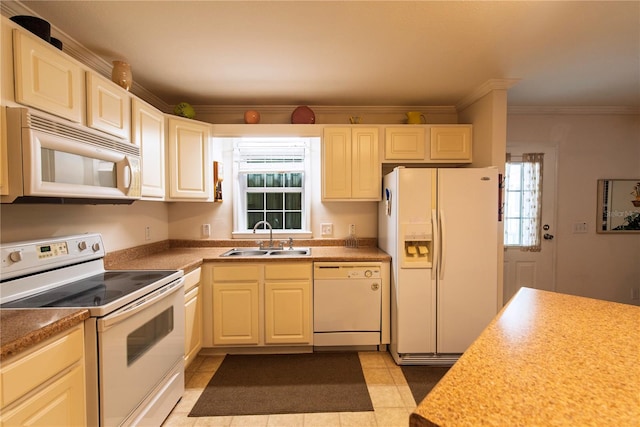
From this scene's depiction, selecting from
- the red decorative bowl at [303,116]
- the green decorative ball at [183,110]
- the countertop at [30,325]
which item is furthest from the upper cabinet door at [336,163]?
the countertop at [30,325]

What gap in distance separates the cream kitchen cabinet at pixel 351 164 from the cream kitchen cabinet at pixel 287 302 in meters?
0.81

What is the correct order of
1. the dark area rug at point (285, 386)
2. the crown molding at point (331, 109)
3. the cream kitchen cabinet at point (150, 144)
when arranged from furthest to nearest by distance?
1. the crown molding at point (331, 109)
2. the cream kitchen cabinet at point (150, 144)
3. the dark area rug at point (285, 386)

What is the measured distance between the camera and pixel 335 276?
2568 millimetres

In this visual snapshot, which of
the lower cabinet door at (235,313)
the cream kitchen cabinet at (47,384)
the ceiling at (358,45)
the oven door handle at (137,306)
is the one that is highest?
the ceiling at (358,45)

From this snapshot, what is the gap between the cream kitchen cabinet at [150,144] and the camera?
2.07 metres

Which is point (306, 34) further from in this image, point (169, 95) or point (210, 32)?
point (169, 95)

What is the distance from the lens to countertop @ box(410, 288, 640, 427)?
584 mm

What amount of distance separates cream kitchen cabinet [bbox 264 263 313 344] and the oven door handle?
809mm

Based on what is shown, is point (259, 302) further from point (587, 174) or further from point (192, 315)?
point (587, 174)

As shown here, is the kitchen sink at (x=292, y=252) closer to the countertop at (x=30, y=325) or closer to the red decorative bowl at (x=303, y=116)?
the red decorative bowl at (x=303, y=116)

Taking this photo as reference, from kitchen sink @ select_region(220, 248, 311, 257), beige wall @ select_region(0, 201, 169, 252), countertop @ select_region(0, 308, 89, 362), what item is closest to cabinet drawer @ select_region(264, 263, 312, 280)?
kitchen sink @ select_region(220, 248, 311, 257)

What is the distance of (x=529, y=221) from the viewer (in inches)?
130

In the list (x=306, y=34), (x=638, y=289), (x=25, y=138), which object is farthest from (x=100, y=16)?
(x=638, y=289)

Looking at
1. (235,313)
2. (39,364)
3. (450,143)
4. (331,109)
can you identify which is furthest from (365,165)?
(39,364)
